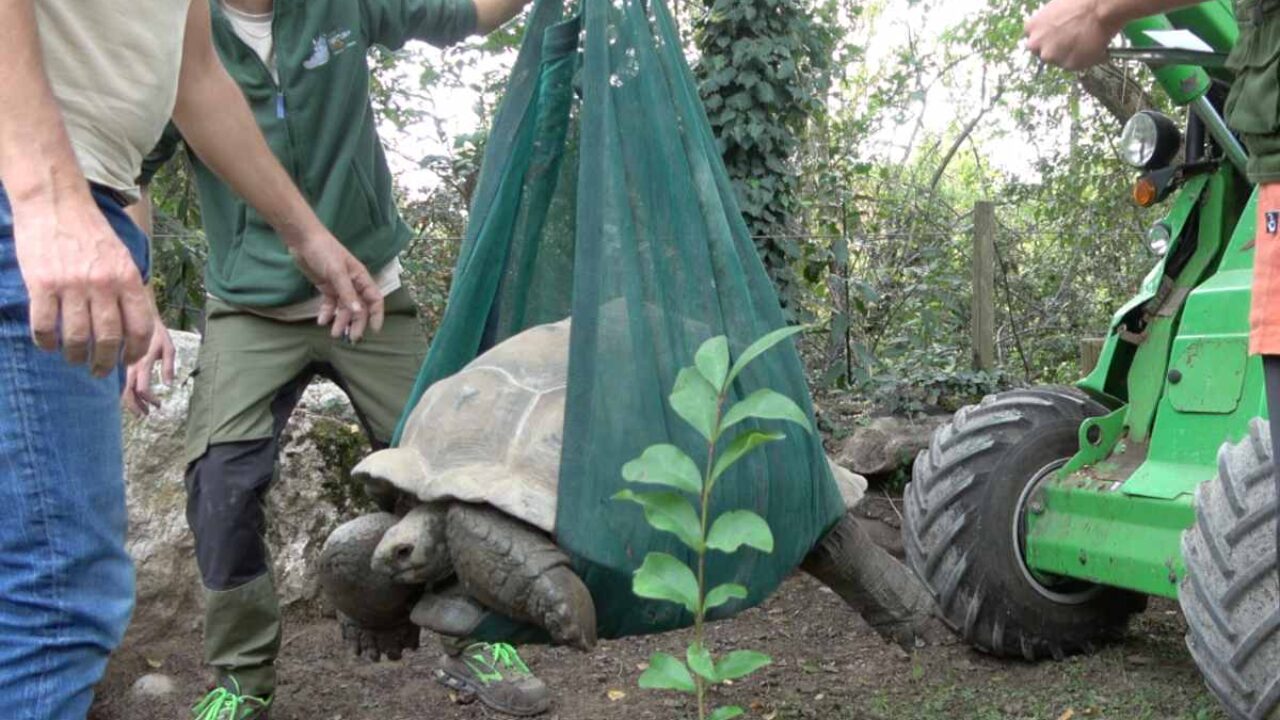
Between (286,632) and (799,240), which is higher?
(799,240)

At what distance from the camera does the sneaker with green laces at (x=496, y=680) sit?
10.2 ft

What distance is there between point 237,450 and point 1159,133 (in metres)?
2.32

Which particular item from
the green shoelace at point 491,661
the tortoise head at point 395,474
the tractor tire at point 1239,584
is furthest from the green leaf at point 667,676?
the green shoelace at point 491,661

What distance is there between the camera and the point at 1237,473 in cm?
241

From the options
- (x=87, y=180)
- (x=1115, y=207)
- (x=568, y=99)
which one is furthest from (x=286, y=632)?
(x=1115, y=207)

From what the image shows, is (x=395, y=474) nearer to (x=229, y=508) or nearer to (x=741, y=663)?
(x=229, y=508)

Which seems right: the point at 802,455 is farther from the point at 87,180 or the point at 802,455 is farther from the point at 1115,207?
the point at 1115,207

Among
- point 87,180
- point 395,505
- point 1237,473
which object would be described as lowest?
point 395,505

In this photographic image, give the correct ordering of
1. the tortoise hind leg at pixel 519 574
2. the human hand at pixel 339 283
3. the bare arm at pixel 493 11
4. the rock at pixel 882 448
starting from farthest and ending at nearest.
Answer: the rock at pixel 882 448 < the bare arm at pixel 493 11 < the human hand at pixel 339 283 < the tortoise hind leg at pixel 519 574

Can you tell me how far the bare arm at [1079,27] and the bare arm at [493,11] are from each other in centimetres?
149

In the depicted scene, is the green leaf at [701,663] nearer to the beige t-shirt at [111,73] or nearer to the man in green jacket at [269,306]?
the beige t-shirt at [111,73]

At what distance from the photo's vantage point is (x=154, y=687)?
351cm

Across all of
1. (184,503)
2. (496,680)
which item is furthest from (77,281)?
(184,503)

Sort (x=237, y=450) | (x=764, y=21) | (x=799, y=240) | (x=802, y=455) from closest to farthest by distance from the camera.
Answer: (x=802, y=455) < (x=237, y=450) < (x=764, y=21) < (x=799, y=240)
